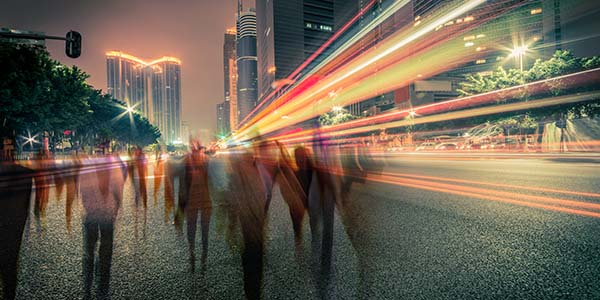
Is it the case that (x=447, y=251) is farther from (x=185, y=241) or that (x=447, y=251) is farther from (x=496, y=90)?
(x=496, y=90)

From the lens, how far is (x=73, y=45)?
11.4 metres

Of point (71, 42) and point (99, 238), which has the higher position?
point (71, 42)

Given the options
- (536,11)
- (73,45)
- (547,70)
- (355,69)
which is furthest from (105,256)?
(536,11)

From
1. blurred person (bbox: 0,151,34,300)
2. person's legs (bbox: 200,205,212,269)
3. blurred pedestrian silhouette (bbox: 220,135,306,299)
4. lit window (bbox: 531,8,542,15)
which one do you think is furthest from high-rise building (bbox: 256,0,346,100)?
person's legs (bbox: 200,205,212,269)

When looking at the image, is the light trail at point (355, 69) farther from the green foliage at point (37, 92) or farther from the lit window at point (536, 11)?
the lit window at point (536, 11)

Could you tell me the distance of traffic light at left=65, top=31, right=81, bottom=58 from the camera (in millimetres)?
11289

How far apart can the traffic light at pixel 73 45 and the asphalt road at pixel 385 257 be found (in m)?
9.08

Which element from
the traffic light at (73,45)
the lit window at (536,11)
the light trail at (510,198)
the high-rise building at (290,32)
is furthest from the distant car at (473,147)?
the high-rise building at (290,32)

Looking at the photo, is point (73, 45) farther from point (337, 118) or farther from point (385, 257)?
point (337, 118)

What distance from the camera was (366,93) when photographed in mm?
30953

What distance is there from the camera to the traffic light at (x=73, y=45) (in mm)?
11289

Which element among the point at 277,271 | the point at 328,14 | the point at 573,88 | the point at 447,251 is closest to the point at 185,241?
the point at 277,271

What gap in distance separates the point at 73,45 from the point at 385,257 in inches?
568

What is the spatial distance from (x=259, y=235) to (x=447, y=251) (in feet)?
7.95
